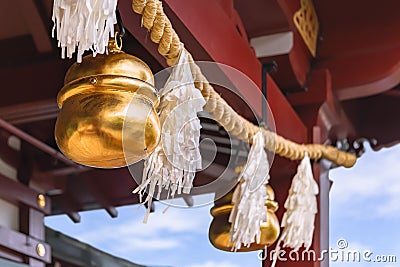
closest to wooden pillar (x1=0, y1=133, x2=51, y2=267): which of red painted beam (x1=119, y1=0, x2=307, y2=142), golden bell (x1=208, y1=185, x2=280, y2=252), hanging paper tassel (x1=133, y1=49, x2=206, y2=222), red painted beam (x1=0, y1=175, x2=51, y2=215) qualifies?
red painted beam (x1=0, y1=175, x2=51, y2=215)

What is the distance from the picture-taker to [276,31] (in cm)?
250

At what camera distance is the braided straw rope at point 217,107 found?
159cm

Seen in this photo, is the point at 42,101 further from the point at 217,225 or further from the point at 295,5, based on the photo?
the point at 295,5

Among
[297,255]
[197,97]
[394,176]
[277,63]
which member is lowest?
[394,176]

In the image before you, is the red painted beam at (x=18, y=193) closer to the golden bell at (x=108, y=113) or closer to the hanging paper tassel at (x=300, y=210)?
the hanging paper tassel at (x=300, y=210)

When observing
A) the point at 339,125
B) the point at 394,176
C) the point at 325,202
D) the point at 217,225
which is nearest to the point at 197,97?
the point at 217,225

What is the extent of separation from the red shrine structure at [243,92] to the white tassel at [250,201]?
15cm

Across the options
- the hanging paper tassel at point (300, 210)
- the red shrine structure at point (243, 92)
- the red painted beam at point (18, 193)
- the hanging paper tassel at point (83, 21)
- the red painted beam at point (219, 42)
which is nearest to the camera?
the hanging paper tassel at point (83, 21)

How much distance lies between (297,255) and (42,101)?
88cm

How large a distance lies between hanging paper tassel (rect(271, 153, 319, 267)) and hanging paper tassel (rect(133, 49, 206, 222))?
73cm

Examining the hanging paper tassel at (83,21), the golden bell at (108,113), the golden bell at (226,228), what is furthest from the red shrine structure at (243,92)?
the hanging paper tassel at (83,21)

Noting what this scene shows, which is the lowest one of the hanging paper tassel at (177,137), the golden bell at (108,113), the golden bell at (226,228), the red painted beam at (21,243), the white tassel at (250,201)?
the red painted beam at (21,243)

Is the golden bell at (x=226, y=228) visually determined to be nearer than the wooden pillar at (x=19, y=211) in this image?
Yes

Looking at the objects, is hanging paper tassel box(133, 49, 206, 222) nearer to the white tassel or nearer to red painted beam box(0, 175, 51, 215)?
the white tassel
